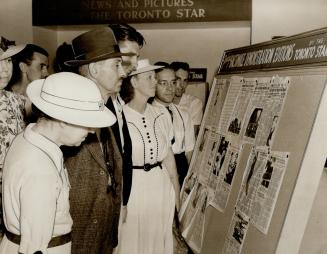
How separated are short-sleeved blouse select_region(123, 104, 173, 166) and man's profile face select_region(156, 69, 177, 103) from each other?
85 centimetres

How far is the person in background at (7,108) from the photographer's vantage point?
2437mm

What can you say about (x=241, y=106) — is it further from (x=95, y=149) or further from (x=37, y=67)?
(x=37, y=67)

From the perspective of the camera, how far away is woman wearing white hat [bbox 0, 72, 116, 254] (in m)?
1.37

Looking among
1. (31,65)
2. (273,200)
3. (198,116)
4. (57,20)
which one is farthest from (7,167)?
(57,20)

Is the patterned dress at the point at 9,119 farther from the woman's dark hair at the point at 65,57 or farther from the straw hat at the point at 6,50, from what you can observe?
the woman's dark hair at the point at 65,57

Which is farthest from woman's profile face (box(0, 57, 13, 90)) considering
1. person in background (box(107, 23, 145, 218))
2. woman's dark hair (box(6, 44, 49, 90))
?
woman's dark hair (box(6, 44, 49, 90))

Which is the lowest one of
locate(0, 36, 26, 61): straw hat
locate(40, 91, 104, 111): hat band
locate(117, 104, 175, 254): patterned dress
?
locate(117, 104, 175, 254): patterned dress

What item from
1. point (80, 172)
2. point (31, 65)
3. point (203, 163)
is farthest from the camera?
point (31, 65)

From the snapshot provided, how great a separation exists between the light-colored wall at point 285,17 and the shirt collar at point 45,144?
3718 millimetres

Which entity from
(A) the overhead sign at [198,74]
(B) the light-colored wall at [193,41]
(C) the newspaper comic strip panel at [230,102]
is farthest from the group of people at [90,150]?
(B) the light-colored wall at [193,41]

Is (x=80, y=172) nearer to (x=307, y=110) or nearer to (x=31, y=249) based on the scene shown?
(x=31, y=249)

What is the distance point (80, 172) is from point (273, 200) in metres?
0.86

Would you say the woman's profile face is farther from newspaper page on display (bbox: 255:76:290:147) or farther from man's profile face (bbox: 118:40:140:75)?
newspaper page on display (bbox: 255:76:290:147)

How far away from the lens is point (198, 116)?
16.2 feet
